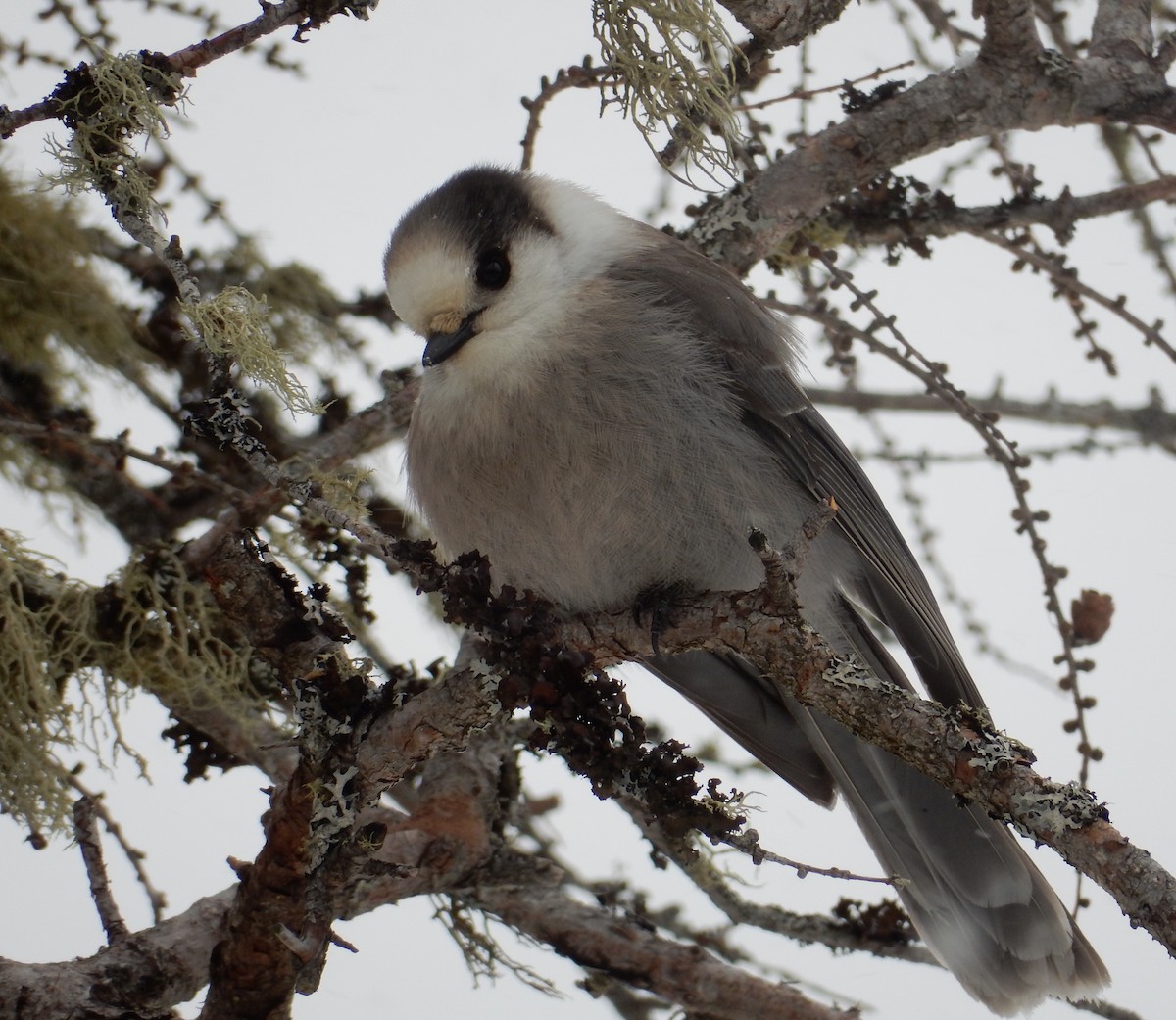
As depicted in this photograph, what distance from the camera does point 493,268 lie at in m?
2.32

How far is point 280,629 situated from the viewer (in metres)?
1.84

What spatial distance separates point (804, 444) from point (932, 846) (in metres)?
0.80

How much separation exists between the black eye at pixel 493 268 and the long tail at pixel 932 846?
72 centimetres

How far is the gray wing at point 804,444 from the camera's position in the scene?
2.33 meters

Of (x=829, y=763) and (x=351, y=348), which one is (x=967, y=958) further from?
(x=351, y=348)

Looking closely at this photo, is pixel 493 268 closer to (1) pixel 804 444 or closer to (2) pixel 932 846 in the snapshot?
(1) pixel 804 444

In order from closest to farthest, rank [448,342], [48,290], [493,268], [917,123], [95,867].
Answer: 1. [95,867]
2. [448,342]
3. [493,268]
4. [917,123]
5. [48,290]

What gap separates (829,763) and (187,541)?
4.26 ft

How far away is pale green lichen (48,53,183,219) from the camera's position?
5.78 feet

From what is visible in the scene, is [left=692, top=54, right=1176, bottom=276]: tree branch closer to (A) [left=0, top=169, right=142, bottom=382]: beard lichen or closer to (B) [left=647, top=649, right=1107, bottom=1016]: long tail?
(B) [left=647, top=649, right=1107, bottom=1016]: long tail

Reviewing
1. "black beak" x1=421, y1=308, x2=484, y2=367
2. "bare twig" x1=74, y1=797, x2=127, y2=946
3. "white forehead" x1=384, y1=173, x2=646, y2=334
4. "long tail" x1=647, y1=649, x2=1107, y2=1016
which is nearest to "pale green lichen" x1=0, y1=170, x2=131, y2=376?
"white forehead" x1=384, y1=173, x2=646, y2=334

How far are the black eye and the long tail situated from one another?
72cm

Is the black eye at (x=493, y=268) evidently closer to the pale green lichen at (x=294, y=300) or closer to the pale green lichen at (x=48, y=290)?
the pale green lichen at (x=294, y=300)

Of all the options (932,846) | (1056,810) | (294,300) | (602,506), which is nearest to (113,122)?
(602,506)
